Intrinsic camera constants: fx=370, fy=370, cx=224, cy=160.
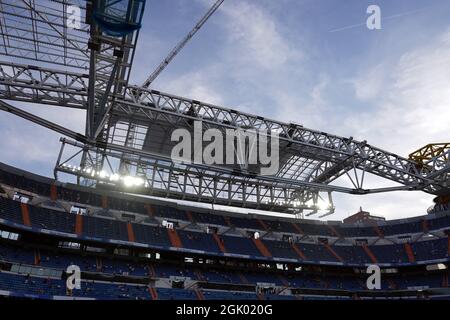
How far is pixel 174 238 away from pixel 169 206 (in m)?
7.55

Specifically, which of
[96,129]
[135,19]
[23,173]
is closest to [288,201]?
[96,129]

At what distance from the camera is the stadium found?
27828 millimetres

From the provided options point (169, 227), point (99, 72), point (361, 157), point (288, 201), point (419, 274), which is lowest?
point (419, 274)

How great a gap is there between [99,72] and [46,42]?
3816 millimetres

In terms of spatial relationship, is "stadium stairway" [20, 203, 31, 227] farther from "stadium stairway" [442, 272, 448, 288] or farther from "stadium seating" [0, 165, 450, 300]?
"stadium stairway" [442, 272, 448, 288]

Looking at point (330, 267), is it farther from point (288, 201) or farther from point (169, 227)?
point (169, 227)

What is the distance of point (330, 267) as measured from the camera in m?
52.6

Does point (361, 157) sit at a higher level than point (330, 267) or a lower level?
higher

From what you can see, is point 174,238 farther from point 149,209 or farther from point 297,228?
point 297,228

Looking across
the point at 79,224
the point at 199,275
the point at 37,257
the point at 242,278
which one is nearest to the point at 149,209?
the point at 79,224

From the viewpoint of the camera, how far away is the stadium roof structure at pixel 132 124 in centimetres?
2328

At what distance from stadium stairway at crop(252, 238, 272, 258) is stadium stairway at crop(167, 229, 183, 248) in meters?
11.1

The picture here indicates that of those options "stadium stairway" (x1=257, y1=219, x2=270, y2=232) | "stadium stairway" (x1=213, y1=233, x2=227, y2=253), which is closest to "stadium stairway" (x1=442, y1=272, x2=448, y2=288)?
"stadium stairway" (x1=257, y1=219, x2=270, y2=232)

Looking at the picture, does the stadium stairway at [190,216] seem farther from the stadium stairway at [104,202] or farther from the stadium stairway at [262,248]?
the stadium stairway at [104,202]
